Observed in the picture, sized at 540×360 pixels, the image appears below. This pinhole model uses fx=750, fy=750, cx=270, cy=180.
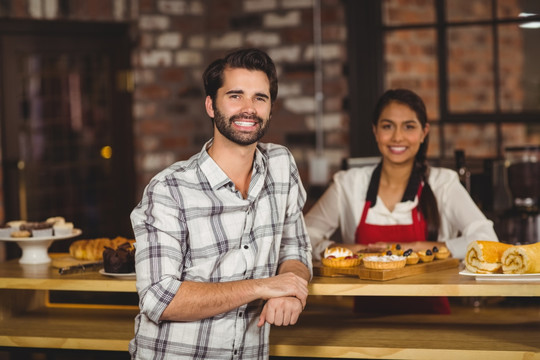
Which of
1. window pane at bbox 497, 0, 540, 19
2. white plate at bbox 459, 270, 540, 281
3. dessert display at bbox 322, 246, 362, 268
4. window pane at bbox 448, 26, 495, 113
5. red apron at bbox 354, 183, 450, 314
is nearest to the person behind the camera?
white plate at bbox 459, 270, 540, 281

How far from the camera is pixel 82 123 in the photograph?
4945 millimetres

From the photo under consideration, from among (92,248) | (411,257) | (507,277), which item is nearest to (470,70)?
(411,257)

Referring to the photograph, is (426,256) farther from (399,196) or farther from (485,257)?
(399,196)

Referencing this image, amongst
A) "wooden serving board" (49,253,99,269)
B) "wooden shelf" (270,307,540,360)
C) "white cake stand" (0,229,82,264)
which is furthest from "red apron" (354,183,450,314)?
"white cake stand" (0,229,82,264)

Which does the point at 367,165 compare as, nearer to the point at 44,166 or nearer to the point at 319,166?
the point at 319,166

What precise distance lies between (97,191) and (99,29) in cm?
106

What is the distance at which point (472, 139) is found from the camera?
430 cm

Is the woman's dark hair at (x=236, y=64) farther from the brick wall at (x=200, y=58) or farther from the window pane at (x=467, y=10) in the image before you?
the window pane at (x=467, y=10)

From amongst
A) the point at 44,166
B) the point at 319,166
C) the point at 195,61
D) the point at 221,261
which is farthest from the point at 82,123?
the point at 221,261

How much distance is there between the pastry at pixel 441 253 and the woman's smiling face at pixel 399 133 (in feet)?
1.89

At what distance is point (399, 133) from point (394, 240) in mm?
441

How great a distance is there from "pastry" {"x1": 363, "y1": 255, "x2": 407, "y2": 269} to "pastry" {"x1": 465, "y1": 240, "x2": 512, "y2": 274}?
0.21 m

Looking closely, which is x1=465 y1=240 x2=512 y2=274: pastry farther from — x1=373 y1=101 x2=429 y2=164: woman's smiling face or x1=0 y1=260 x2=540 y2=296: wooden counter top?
x1=373 y1=101 x2=429 y2=164: woman's smiling face

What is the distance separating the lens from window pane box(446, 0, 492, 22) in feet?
13.8
